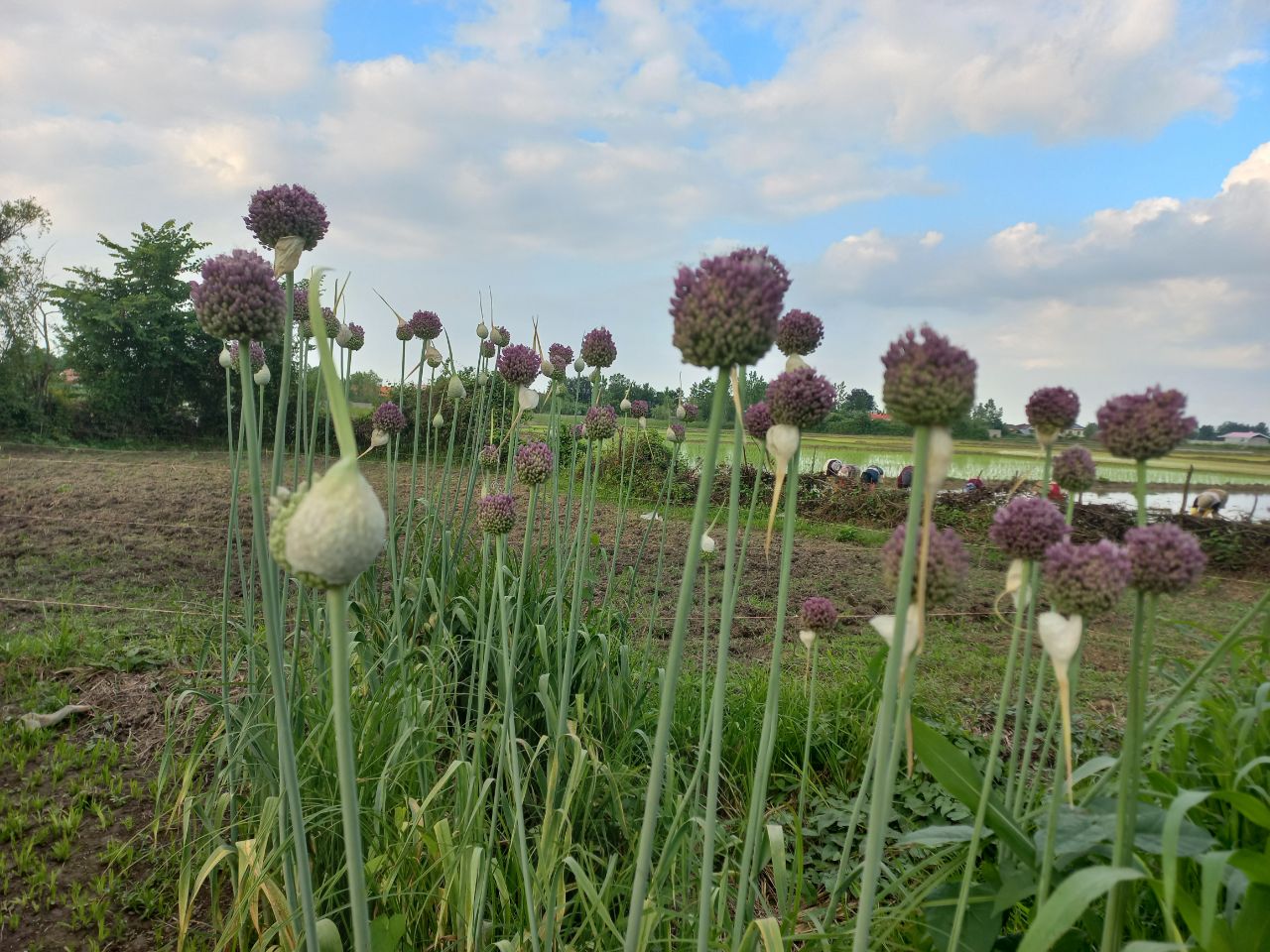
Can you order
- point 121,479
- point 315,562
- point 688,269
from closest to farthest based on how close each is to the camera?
point 315,562, point 688,269, point 121,479

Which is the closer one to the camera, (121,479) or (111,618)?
(111,618)

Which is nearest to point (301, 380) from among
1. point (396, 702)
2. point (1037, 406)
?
point (396, 702)

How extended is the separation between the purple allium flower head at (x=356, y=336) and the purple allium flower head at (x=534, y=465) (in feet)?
4.00

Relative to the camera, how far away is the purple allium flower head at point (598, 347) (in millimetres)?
2875

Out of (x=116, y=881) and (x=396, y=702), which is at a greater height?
(x=396, y=702)

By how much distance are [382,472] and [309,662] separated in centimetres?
579

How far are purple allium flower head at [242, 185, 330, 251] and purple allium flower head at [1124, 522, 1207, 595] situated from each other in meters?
1.59

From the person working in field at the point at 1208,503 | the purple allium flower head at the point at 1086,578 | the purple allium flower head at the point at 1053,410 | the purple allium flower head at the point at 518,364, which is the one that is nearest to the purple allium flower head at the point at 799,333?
the purple allium flower head at the point at 1053,410

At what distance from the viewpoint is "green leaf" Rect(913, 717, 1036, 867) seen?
4.11ft

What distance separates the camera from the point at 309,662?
2607 mm

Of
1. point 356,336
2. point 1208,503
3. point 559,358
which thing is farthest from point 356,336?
point 1208,503

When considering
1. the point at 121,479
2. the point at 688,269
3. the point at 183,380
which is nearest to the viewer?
the point at 688,269

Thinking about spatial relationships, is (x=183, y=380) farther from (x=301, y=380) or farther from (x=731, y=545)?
(x=731, y=545)

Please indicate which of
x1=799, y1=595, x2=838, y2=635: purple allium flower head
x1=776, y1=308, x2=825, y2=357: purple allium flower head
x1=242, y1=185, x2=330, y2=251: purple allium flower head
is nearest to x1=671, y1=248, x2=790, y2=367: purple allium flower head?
x1=776, y1=308, x2=825, y2=357: purple allium flower head
